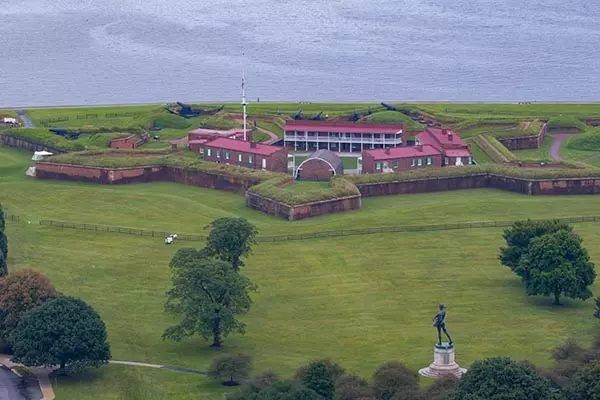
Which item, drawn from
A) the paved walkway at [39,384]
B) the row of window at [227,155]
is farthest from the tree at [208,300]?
the row of window at [227,155]

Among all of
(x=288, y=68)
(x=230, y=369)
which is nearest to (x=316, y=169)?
(x=230, y=369)

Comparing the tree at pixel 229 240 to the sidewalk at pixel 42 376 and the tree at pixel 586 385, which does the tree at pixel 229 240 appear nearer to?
the sidewalk at pixel 42 376

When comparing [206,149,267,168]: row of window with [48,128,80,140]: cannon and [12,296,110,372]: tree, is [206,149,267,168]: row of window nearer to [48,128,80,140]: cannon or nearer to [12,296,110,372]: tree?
[48,128,80,140]: cannon

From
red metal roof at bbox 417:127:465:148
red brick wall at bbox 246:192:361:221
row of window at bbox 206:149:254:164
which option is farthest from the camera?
red metal roof at bbox 417:127:465:148

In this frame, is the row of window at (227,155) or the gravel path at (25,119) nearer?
the row of window at (227,155)

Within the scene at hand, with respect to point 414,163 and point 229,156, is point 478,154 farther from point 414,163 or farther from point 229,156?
point 229,156

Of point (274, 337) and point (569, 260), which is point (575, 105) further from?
point (274, 337)

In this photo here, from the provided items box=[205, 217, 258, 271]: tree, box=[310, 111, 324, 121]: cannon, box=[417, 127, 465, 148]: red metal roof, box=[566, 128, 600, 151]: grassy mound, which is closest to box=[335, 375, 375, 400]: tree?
box=[205, 217, 258, 271]: tree
